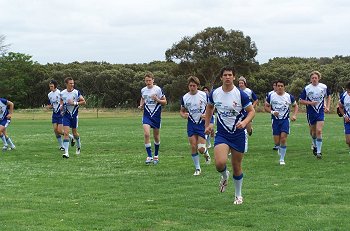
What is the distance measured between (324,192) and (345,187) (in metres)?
0.80

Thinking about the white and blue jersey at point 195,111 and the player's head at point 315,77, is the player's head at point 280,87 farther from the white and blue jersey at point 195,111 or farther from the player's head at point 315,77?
the white and blue jersey at point 195,111

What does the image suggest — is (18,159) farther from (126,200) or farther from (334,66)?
(334,66)

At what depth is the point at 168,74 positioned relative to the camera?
281ft

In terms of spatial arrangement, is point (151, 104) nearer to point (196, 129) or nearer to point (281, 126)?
point (196, 129)

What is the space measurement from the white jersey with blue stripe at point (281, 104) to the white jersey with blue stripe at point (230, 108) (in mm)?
6569

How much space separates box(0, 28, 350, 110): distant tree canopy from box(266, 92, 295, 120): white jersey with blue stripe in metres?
53.6

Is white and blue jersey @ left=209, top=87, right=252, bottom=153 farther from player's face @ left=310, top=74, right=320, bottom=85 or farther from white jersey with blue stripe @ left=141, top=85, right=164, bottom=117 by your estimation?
player's face @ left=310, top=74, right=320, bottom=85

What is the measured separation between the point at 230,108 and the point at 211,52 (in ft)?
239

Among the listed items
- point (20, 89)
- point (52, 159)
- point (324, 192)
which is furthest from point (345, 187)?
point (20, 89)

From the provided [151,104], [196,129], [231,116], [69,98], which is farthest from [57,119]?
[231,116]

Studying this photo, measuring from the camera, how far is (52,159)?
18.8m

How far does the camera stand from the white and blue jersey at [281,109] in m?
16.7

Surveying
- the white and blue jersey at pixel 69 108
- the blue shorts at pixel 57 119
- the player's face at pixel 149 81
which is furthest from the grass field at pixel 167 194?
the player's face at pixel 149 81

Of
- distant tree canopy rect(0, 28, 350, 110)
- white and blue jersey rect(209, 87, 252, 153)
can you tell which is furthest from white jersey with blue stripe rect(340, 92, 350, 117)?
distant tree canopy rect(0, 28, 350, 110)
